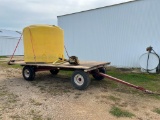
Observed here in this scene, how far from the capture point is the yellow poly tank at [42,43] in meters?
7.38

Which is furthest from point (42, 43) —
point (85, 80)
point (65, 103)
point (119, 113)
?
point (119, 113)

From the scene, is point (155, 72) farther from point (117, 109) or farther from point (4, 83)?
Answer: point (4, 83)

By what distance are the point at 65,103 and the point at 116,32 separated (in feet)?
24.4

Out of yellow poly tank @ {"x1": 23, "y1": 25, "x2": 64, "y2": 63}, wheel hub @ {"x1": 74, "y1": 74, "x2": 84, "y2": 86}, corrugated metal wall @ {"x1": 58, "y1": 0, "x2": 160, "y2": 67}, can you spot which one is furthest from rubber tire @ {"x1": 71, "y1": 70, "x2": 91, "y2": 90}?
corrugated metal wall @ {"x1": 58, "y1": 0, "x2": 160, "y2": 67}

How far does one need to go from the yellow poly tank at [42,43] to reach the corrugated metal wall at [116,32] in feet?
16.3

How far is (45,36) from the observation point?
736cm

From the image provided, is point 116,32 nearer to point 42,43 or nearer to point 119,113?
point 42,43

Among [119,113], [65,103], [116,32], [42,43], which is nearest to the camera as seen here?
[119,113]

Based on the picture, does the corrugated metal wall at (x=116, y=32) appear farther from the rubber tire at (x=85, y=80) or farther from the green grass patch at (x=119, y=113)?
the green grass patch at (x=119, y=113)

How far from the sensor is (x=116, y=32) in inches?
460

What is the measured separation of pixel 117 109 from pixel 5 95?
10.9 feet

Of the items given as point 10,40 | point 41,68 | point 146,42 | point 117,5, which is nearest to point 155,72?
point 146,42

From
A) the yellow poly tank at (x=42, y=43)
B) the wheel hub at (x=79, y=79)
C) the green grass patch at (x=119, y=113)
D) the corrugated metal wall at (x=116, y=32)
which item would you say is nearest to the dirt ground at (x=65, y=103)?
the green grass patch at (x=119, y=113)

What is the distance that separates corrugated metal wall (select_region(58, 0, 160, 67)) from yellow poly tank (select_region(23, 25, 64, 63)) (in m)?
4.97
